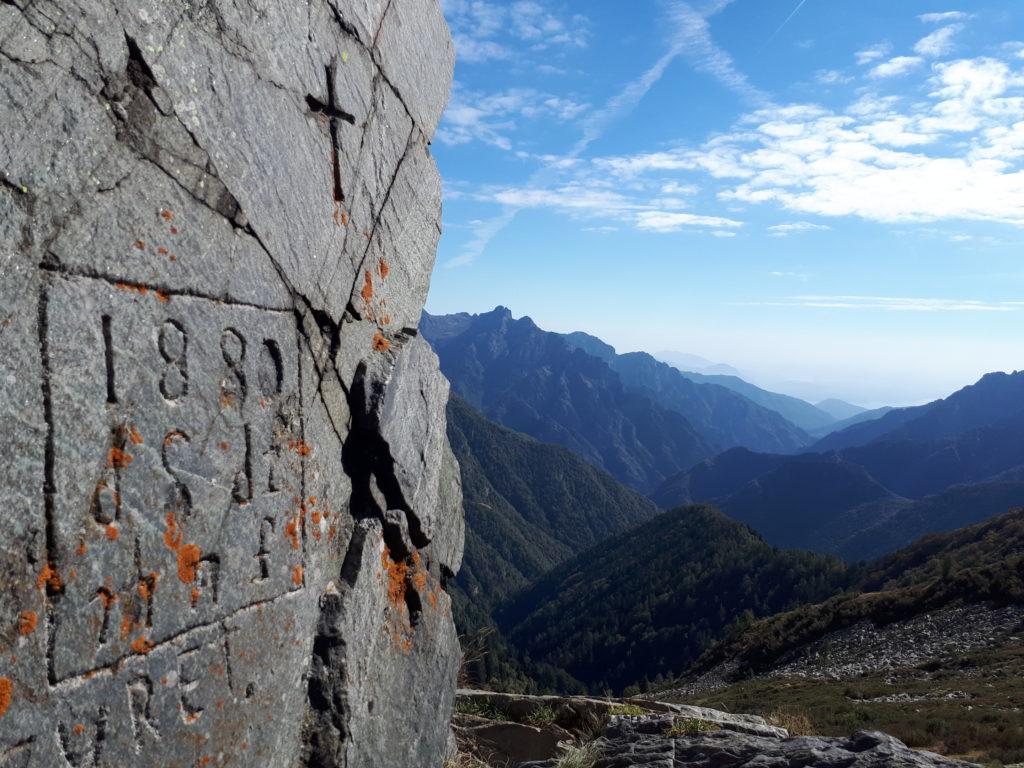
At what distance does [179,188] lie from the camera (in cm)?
498

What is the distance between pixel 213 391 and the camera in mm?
5242

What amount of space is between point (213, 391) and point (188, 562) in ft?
4.20

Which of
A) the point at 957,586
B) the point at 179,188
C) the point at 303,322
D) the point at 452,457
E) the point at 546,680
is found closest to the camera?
the point at 179,188

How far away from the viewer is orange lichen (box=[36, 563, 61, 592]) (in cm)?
400

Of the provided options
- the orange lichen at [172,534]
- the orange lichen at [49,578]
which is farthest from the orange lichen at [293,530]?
the orange lichen at [49,578]

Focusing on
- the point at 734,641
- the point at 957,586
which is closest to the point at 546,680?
the point at 734,641

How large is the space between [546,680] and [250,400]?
326ft

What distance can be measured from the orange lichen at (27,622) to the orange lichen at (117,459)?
947 mm

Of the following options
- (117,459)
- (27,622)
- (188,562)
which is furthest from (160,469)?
(27,622)

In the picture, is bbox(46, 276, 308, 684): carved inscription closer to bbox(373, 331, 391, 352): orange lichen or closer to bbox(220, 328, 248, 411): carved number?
bbox(220, 328, 248, 411): carved number

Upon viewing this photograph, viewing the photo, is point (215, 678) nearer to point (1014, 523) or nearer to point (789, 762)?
point (789, 762)

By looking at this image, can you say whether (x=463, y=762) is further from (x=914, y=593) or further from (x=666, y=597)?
(x=666, y=597)

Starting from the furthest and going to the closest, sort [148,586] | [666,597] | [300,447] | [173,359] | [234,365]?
[666,597] → [300,447] → [234,365] → [173,359] → [148,586]

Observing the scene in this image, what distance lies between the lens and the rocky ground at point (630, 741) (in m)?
7.06
